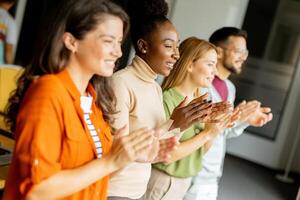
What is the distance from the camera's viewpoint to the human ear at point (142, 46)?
159cm

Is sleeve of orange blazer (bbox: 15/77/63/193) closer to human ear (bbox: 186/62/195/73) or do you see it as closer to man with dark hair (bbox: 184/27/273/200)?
human ear (bbox: 186/62/195/73)

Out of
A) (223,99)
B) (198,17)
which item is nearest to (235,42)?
(223,99)

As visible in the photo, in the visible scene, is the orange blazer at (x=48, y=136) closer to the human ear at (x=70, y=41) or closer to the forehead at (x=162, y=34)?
the human ear at (x=70, y=41)

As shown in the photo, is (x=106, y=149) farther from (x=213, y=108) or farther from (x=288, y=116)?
(x=288, y=116)

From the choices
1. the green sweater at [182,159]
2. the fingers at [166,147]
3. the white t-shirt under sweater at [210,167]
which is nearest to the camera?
the fingers at [166,147]

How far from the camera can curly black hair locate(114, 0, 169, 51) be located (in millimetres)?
1584

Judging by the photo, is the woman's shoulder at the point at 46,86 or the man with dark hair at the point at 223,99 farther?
the man with dark hair at the point at 223,99

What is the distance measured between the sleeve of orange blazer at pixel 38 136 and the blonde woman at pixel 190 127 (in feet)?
2.54

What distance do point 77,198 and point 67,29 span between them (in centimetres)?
43

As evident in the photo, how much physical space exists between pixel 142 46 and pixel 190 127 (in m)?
0.39

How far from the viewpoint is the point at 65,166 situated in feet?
3.42

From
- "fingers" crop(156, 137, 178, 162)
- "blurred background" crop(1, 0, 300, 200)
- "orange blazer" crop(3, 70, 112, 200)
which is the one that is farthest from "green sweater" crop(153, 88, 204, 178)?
"blurred background" crop(1, 0, 300, 200)

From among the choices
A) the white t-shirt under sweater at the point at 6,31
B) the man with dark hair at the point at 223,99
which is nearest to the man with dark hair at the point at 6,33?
the white t-shirt under sweater at the point at 6,31

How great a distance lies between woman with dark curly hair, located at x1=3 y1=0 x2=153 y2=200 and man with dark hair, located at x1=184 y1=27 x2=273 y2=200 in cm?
93
